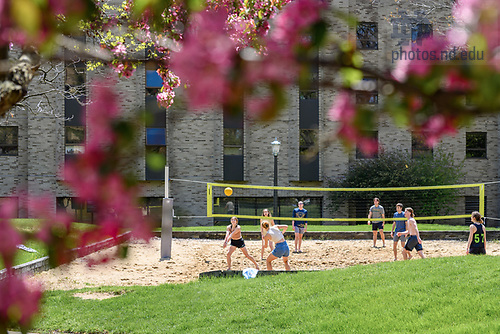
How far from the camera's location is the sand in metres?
13.5

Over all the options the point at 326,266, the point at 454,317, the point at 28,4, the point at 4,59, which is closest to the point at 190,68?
the point at 28,4

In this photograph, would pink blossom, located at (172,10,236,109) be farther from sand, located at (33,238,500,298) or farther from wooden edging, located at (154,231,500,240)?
wooden edging, located at (154,231,500,240)

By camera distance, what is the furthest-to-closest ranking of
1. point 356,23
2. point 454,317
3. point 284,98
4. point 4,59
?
point 454,317 → point 4,59 → point 356,23 → point 284,98

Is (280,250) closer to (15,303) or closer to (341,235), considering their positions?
(341,235)

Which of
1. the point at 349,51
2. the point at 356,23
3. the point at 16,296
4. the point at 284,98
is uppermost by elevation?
the point at 356,23

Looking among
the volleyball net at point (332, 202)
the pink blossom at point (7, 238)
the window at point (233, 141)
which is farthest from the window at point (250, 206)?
the pink blossom at point (7, 238)

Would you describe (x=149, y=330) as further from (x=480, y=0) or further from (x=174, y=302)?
(x=480, y=0)

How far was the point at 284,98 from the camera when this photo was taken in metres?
1.15

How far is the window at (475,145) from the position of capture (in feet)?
102

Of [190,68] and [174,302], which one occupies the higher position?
[190,68]

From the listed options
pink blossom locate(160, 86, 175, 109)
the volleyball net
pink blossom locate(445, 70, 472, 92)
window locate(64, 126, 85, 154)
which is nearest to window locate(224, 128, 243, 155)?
the volleyball net

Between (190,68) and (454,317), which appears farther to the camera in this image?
(454,317)

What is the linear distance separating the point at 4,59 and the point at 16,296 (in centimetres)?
86

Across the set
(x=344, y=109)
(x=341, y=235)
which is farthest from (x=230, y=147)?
(x=344, y=109)
